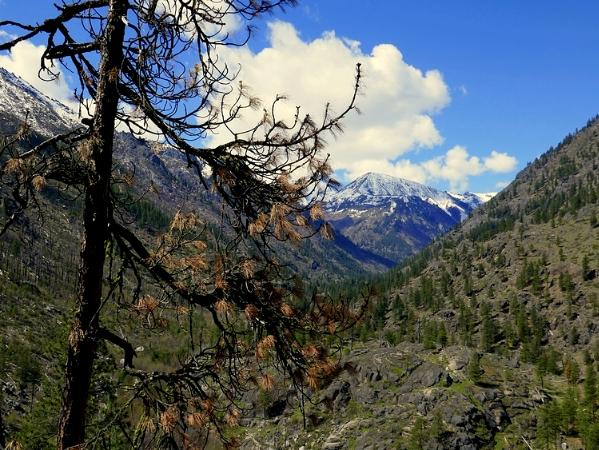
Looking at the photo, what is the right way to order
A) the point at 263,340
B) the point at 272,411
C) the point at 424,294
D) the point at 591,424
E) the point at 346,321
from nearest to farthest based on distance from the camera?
the point at 263,340
the point at 346,321
the point at 591,424
the point at 272,411
the point at 424,294

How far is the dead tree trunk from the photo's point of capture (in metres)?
5.18

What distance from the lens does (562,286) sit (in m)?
167

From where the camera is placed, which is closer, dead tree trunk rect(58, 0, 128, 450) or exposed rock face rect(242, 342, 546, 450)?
dead tree trunk rect(58, 0, 128, 450)

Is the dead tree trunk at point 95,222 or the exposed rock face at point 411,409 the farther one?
the exposed rock face at point 411,409

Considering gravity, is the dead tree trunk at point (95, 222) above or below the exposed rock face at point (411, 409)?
above

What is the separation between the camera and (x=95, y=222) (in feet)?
17.6

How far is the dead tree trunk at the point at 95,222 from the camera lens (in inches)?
204

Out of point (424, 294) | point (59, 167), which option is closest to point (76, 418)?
Answer: point (59, 167)

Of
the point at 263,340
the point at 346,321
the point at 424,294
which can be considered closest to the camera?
the point at 263,340

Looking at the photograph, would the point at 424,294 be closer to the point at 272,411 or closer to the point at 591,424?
the point at 272,411

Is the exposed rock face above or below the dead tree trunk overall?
below

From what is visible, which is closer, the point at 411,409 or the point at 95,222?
the point at 95,222

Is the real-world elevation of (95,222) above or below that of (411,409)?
above

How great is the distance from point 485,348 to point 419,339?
20.2 metres
